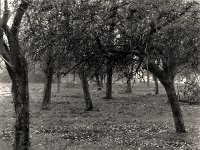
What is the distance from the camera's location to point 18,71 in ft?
50.4

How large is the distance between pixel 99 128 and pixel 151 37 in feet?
27.3

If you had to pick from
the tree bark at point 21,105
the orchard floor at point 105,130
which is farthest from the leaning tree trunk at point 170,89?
the tree bark at point 21,105

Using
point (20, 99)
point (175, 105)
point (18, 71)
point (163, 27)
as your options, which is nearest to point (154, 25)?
point (163, 27)

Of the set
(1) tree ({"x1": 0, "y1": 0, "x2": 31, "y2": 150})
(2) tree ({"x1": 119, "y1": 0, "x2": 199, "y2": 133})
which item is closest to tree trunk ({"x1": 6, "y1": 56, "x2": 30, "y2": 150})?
(1) tree ({"x1": 0, "y1": 0, "x2": 31, "y2": 150})

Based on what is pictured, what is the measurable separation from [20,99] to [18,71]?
117cm

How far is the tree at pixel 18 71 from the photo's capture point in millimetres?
15109

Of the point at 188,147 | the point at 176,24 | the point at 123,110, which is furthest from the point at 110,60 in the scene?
the point at 123,110

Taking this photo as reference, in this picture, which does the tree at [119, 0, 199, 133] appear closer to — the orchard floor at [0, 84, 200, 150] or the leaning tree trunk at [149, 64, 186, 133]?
the leaning tree trunk at [149, 64, 186, 133]

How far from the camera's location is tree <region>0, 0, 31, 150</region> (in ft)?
49.6

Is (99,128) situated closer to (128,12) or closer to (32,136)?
(32,136)

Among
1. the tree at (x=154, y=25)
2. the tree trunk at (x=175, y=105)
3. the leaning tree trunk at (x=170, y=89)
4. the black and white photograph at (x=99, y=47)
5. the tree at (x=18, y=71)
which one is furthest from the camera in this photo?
the tree trunk at (x=175, y=105)

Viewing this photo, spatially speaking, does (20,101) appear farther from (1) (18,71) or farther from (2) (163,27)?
(2) (163,27)

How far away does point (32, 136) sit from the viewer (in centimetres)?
2086

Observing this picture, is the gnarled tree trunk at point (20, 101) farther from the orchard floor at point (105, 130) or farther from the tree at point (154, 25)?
the tree at point (154, 25)
